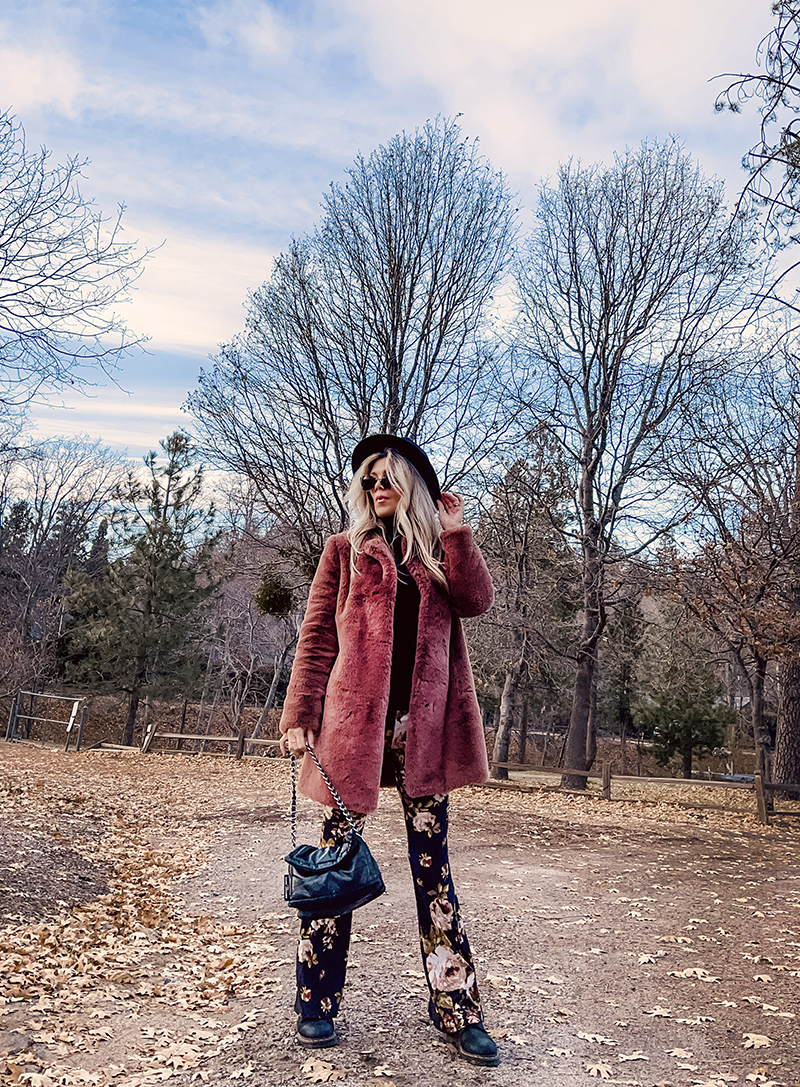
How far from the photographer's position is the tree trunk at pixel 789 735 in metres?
13.9

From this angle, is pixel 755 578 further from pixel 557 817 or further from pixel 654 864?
pixel 654 864

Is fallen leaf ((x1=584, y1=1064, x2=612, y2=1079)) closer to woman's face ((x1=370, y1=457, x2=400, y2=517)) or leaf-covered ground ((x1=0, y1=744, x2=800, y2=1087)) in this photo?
leaf-covered ground ((x1=0, y1=744, x2=800, y2=1087))

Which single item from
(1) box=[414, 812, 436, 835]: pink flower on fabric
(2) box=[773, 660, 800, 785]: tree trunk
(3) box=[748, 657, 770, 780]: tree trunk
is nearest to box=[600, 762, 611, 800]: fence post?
(3) box=[748, 657, 770, 780]: tree trunk

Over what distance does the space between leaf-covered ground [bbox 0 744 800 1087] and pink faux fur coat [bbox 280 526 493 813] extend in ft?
3.18

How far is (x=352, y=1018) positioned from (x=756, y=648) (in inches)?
395

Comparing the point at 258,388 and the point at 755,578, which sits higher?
the point at 258,388

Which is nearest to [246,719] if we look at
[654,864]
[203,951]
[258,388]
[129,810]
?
[258,388]

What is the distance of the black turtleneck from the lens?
2879 mm

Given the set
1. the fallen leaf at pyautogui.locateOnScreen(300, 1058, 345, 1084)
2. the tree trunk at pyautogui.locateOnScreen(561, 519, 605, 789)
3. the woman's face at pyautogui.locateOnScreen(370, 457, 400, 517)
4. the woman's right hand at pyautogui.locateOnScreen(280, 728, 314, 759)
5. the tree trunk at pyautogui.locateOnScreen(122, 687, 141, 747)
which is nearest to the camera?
the fallen leaf at pyautogui.locateOnScreen(300, 1058, 345, 1084)

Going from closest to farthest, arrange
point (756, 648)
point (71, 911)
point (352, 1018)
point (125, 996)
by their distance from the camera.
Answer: point (352, 1018), point (125, 996), point (71, 911), point (756, 648)

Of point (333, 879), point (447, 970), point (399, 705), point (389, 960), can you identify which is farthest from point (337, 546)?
point (389, 960)

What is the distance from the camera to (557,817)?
10547 millimetres

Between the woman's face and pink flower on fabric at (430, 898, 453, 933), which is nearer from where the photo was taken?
pink flower on fabric at (430, 898, 453, 933)

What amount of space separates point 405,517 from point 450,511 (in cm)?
21
